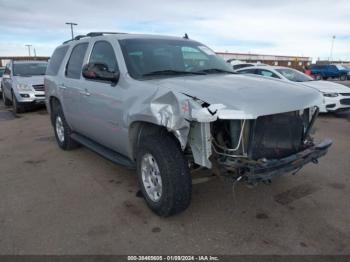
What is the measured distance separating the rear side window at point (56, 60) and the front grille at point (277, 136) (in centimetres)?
416

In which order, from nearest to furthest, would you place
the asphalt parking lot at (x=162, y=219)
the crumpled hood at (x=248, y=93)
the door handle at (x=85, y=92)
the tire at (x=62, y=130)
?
the crumpled hood at (x=248, y=93), the asphalt parking lot at (x=162, y=219), the door handle at (x=85, y=92), the tire at (x=62, y=130)

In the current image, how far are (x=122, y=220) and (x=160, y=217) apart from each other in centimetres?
42

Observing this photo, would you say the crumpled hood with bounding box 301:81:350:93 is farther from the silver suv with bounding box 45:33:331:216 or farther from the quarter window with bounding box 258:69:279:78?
the silver suv with bounding box 45:33:331:216

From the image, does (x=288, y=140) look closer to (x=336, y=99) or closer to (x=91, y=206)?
(x=91, y=206)

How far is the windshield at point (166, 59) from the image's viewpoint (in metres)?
3.94

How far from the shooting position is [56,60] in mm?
6160

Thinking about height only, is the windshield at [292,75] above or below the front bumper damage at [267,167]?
above

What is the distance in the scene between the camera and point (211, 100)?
2941 mm

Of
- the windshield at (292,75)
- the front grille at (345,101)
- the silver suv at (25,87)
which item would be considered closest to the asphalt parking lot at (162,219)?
the front grille at (345,101)

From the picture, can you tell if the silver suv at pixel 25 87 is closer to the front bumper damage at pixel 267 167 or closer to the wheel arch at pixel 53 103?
the wheel arch at pixel 53 103

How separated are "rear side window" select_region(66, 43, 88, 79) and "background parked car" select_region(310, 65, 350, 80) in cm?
2843

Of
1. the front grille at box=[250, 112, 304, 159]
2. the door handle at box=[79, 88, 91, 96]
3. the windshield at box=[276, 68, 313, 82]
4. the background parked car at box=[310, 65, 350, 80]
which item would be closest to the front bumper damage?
the front grille at box=[250, 112, 304, 159]

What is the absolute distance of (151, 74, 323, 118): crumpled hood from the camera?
2.92m

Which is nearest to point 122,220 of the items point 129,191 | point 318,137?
point 129,191
